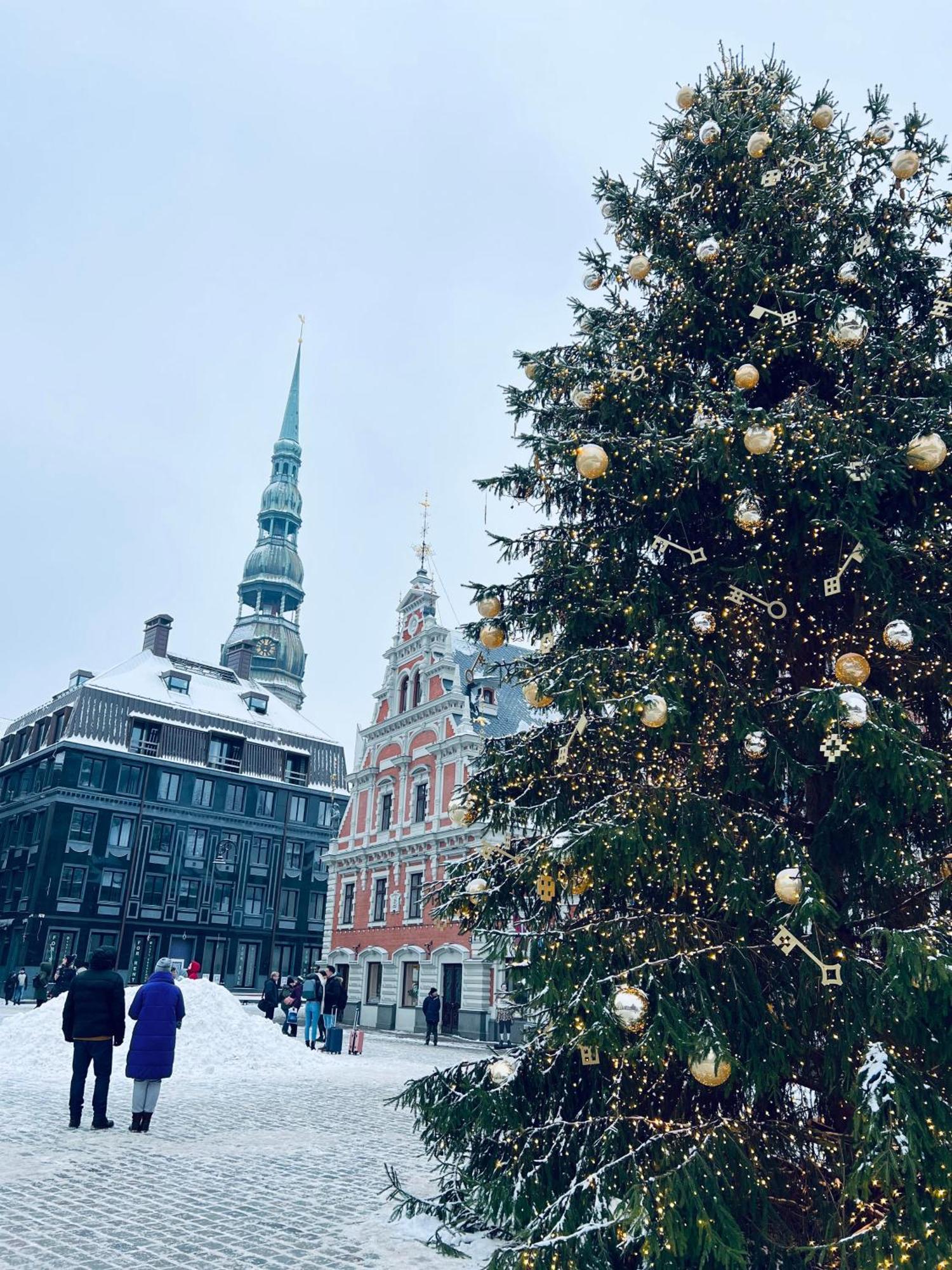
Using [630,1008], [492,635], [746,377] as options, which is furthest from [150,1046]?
[746,377]

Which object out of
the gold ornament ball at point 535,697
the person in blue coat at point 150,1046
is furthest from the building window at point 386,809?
the gold ornament ball at point 535,697

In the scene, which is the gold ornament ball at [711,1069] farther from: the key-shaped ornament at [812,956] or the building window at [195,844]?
the building window at [195,844]

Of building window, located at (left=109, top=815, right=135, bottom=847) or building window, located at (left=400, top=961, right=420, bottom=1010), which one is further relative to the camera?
building window, located at (left=109, top=815, right=135, bottom=847)

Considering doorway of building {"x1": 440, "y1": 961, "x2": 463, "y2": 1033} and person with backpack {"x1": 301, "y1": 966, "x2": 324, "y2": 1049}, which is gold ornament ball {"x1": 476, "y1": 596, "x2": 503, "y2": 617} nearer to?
person with backpack {"x1": 301, "y1": 966, "x2": 324, "y2": 1049}

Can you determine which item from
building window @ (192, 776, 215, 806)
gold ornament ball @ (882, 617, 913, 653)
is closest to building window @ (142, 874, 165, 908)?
building window @ (192, 776, 215, 806)

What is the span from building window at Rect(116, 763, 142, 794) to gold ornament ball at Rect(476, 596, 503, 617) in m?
44.6

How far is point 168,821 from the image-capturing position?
4906cm

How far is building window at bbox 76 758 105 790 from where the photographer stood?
46.6 m

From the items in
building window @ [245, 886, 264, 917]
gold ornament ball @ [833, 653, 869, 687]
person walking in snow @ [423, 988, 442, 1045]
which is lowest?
person walking in snow @ [423, 988, 442, 1045]

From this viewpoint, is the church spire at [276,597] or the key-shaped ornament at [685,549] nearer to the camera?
the key-shaped ornament at [685,549]

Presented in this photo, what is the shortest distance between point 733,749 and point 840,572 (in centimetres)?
131

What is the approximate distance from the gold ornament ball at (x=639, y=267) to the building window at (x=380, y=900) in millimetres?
33371

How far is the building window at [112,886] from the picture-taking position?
4600cm

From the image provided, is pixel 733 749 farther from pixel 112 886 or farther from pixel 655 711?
pixel 112 886
